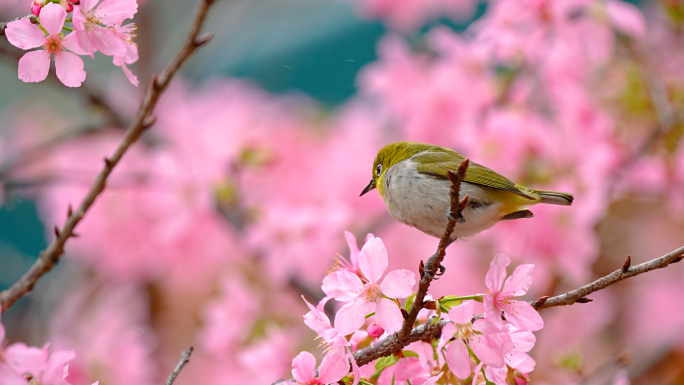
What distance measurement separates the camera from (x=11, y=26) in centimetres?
75

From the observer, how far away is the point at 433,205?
1126 millimetres

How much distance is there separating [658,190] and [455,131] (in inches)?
32.1

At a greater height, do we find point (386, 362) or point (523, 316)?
point (523, 316)

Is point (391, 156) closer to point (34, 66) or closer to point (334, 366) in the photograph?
point (334, 366)

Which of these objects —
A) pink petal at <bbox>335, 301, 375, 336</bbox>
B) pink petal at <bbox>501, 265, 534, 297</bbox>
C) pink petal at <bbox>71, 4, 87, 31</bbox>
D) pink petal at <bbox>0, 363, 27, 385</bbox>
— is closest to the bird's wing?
pink petal at <bbox>501, 265, 534, 297</bbox>

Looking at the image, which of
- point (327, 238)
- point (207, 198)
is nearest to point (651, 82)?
point (327, 238)

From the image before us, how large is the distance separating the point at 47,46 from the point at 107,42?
0.25 feet

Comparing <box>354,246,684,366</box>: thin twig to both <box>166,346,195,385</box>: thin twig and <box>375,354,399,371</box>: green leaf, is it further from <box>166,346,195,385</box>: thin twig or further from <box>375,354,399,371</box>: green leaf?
<box>166,346,195,385</box>: thin twig

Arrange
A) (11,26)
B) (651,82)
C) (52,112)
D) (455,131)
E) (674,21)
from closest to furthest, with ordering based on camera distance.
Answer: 1. (11,26)
2. (674,21)
3. (651,82)
4. (455,131)
5. (52,112)

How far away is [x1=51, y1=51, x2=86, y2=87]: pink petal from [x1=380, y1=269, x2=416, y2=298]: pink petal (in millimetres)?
495

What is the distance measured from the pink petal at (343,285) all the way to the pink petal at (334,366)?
0.08 metres

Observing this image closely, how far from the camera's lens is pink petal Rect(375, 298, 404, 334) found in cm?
78

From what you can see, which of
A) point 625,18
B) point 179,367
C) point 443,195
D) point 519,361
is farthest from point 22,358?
point 625,18

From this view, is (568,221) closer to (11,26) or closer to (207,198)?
(207,198)
